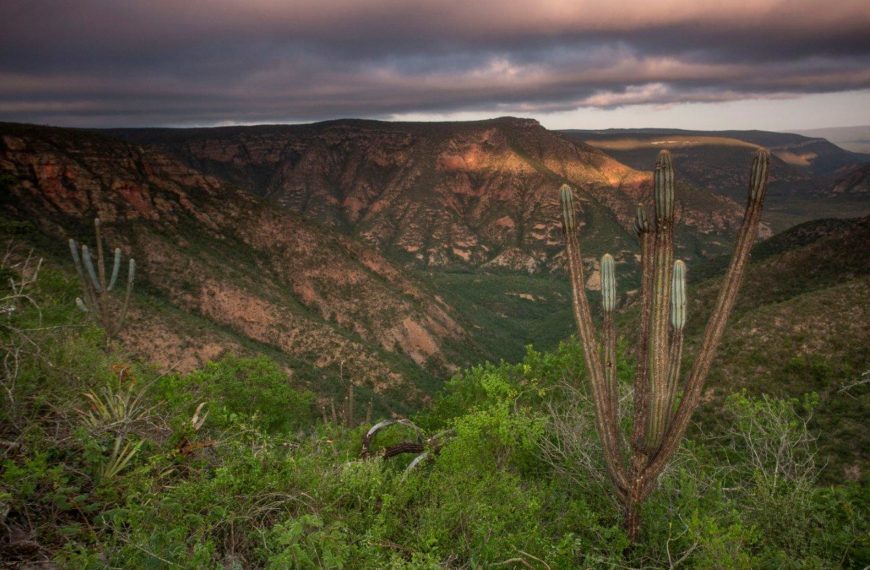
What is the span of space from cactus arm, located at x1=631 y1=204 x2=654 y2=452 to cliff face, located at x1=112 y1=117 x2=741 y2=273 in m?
137

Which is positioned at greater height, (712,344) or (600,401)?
(712,344)

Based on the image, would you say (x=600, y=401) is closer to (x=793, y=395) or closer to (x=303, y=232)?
(x=793, y=395)

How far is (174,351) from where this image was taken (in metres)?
37.8

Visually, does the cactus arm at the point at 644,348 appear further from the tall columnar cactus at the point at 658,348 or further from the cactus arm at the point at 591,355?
the cactus arm at the point at 591,355

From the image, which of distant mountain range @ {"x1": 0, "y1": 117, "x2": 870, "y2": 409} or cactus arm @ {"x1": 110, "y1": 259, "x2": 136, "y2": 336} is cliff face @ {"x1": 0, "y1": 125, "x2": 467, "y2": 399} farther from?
cactus arm @ {"x1": 110, "y1": 259, "x2": 136, "y2": 336}

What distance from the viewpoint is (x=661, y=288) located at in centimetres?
676

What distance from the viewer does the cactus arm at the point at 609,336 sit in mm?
7273

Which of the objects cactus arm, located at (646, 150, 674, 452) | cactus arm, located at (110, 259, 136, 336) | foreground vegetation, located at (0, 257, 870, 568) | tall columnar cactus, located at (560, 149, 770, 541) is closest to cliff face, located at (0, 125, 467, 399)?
cactus arm, located at (110, 259, 136, 336)

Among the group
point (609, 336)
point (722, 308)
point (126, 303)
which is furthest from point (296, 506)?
point (126, 303)

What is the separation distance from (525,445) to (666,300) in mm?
4987

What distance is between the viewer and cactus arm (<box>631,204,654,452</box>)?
6.95 metres

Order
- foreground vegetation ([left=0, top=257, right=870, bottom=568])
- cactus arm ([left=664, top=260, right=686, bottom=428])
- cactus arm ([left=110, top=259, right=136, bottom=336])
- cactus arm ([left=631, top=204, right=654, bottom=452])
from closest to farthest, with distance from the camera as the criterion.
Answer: foreground vegetation ([left=0, top=257, right=870, bottom=568])
cactus arm ([left=664, top=260, right=686, bottom=428])
cactus arm ([left=631, top=204, right=654, bottom=452])
cactus arm ([left=110, top=259, right=136, bottom=336])

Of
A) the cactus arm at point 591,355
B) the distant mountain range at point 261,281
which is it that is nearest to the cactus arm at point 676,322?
the cactus arm at point 591,355

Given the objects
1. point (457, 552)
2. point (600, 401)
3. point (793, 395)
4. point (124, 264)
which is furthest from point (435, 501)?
point (124, 264)
